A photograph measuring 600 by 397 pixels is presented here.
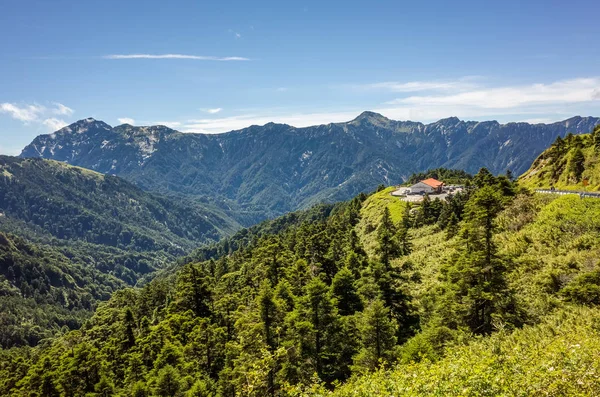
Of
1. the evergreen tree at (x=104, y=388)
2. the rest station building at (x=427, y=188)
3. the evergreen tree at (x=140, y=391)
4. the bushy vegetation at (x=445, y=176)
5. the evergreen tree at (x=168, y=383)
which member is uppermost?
the bushy vegetation at (x=445, y=176)

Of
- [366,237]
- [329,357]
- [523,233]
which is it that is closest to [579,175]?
[523,233]

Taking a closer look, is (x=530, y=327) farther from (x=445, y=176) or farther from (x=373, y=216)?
(x=445, y=176)

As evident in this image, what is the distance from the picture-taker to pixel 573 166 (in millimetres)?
66562

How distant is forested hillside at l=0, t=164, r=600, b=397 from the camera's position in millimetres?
17141

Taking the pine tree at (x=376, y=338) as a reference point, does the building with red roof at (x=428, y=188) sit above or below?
above

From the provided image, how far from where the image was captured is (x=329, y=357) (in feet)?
125

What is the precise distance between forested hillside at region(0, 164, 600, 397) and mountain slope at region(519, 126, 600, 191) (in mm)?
12745

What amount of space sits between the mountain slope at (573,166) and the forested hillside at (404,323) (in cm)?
1274

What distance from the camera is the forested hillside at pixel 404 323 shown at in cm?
1714

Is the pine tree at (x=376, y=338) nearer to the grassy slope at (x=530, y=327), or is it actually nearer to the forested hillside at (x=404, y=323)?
the forested hillside at (x=404, y=323)

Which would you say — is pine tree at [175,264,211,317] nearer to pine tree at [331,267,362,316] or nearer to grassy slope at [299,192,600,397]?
pine tree at [331,267,362,316]

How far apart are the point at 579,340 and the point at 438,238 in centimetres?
5168

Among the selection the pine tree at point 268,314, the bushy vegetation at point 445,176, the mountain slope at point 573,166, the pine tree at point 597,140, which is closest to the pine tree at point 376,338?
the pine tree at point 268,314

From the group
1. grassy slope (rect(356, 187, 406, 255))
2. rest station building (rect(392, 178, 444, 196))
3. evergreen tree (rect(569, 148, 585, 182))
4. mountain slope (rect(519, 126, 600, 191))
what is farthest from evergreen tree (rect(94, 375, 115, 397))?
rest station building (rect(392, 178, 444, 196))
